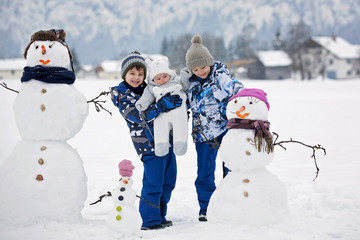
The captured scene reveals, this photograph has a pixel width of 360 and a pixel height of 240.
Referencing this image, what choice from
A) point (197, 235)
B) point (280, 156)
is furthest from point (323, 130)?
point (197, 235)

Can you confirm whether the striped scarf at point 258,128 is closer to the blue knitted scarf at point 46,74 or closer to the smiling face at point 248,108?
the smiling face at point 248,108

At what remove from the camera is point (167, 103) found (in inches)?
133

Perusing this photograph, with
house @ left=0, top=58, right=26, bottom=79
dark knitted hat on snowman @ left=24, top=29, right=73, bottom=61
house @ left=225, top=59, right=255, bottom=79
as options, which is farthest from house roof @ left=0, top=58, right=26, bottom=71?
dark knitted hat on snowman @ left=24, top=29, right=73, bottom=61

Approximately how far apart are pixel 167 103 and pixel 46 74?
1.06 m

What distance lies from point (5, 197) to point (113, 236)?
3.30ft

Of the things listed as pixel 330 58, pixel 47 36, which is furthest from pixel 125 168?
pixel 330 58

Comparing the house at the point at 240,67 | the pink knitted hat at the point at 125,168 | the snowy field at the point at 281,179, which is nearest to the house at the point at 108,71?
the house at the point at 240,67

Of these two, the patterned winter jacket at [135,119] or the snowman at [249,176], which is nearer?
the snowman at [249,176]

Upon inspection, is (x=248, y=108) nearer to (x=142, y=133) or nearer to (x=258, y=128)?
(x=258, y=128)

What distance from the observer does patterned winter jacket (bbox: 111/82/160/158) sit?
11.4 ft

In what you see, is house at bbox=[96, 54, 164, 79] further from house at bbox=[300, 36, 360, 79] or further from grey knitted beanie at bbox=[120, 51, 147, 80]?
grey knitted beanie at bbox=[120, 51, 147, 80]

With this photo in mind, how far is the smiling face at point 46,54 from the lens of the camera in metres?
3.36

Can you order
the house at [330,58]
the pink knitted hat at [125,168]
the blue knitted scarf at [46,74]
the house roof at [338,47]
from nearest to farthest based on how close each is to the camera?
the pink knitted hat at [125,168] → the blue knitted scarf at [46,74] → the house at [330,58] → the house roof at [338,47]

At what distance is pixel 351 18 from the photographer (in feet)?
561
